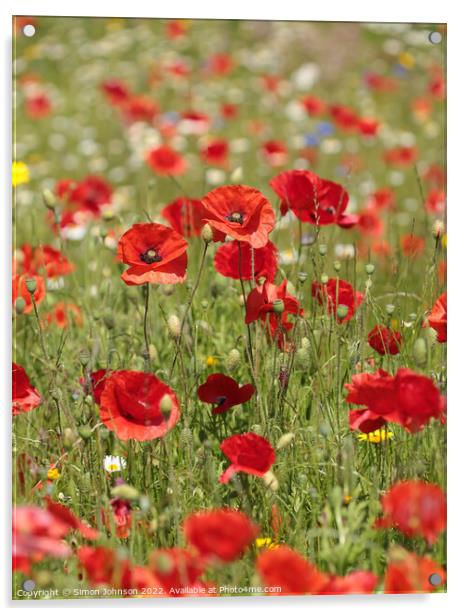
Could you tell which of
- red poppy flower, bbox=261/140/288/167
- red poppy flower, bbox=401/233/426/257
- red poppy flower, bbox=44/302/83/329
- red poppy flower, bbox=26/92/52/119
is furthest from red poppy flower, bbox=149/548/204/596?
red poppy flower, bbox=26/92/52/119

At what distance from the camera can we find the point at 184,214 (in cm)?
221

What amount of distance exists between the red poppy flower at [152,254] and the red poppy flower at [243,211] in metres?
0.08

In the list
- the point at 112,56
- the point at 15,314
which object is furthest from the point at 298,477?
the point at 112,56

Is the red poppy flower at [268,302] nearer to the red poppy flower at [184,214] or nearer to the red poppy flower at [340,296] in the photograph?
the red poppy flower at [340,296]

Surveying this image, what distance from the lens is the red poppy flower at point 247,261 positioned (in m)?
1.93

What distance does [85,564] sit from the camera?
1737 mm

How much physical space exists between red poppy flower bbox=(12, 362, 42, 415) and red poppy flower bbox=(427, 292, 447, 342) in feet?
2.57

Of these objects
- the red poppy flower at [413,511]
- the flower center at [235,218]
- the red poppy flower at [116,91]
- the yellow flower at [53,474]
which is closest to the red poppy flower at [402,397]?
the red poppy flower at [413,511]

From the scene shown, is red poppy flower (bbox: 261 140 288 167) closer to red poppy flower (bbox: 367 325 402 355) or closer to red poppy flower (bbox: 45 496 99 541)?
red poppy flower (bbox: 367 325 402 355)

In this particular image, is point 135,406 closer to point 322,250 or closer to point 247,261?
point 247,261

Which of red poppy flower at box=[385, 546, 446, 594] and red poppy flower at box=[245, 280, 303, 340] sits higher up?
red poppy flower at box=[245, 280, 303, 340]

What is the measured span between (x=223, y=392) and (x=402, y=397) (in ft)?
1.33

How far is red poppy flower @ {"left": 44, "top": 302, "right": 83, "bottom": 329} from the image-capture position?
7.73 feet

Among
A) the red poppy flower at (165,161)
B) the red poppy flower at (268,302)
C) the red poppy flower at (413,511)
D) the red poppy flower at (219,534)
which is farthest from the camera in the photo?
the red poppy flower at (165,161)
